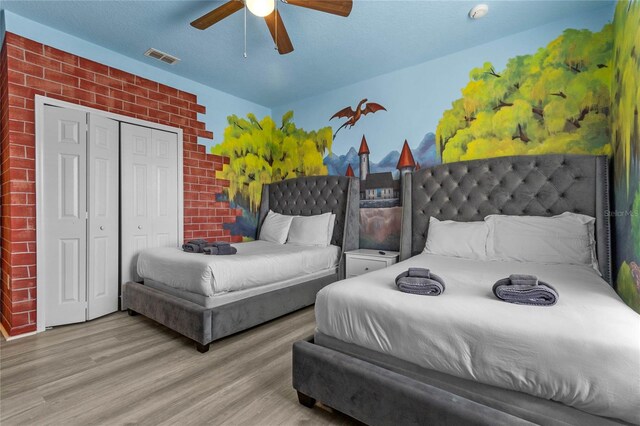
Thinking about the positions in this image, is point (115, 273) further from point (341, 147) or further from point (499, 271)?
point (499, 271)

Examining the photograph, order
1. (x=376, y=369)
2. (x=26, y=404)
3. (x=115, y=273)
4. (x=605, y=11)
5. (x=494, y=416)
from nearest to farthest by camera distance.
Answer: (x=494, y=416), (x=376, y=369), (x=26, y=404), (x=605, y=11), (x=115, y=273)

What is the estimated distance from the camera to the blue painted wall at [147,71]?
267cm

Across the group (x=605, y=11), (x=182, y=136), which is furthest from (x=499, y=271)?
(x=182, y=136)

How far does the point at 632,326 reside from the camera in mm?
1076

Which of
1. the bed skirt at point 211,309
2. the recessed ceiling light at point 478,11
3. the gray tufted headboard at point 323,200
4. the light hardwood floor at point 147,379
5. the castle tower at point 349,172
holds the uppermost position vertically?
the recessed ceiling light at point 478,11

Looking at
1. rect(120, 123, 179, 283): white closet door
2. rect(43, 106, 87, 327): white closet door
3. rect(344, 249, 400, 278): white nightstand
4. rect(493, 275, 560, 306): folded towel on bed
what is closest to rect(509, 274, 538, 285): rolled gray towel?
rect(493, 275, 560, 306): folded towel on bed

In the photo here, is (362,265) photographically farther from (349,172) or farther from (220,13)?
(220,13)

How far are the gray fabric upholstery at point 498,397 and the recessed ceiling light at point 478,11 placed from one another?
9.45 feet

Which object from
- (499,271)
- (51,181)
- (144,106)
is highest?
(144,106)

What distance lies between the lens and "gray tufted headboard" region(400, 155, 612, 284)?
7.71 feet

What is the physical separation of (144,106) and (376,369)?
372 centimetres

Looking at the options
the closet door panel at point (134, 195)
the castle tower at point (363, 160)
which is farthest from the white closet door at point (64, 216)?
the castle tower at point (363, 160)

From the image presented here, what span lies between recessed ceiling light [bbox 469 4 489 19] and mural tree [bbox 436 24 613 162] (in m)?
0.58

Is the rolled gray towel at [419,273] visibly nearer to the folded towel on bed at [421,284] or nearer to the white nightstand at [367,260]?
the folded towel on bed at [421,284]
